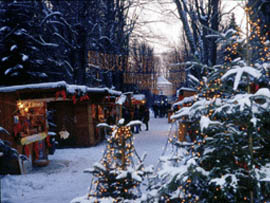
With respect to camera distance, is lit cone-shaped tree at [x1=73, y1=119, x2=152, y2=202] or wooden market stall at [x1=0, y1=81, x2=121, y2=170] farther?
wooden market stall at [x1=0, y1=81, x2=121, y2=170]

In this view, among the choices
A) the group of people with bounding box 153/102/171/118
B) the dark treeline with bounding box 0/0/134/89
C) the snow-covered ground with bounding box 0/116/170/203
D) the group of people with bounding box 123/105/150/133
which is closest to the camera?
the snow-covered ground with bounding box 0/116/170/203

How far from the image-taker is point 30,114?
11.1 meters

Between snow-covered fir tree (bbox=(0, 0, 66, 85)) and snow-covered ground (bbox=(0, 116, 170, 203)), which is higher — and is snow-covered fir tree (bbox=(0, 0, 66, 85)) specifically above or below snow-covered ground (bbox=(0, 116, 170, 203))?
above

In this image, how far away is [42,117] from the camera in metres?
11.8

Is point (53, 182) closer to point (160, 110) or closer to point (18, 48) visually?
point (18, 48)

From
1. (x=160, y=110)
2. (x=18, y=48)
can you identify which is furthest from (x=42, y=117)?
(x=160, y=110)

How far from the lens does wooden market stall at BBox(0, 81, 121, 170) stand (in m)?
9.81

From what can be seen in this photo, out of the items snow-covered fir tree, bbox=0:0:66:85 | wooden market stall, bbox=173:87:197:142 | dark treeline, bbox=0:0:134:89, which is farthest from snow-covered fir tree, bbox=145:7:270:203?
snow-covered fir tree, bbox=0:0:66:85

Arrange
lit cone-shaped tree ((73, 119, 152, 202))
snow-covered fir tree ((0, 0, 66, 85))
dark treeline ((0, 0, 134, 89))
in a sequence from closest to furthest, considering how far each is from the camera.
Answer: lit cone-shaped tree ((73, 119, 152, 202)) < snow-covered fir tree ((0, 0, 66, 85)) < dark treeline ((0, 0, 134, 89))

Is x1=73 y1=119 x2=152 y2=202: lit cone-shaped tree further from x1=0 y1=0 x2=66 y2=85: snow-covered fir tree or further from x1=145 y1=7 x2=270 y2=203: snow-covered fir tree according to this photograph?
x1=0 y1=0 x2=66 y2=85: snow-covered fir tree

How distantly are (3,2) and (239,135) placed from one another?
613 inches

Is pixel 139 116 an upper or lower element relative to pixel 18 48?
lower

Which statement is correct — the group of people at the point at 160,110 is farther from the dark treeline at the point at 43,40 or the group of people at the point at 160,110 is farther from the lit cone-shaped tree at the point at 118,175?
the lit cone-shaped tree at the point at 118,175

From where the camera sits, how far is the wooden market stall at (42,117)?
386 inches
